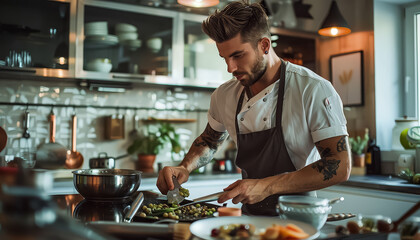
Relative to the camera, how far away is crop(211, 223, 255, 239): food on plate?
1021 millimetres

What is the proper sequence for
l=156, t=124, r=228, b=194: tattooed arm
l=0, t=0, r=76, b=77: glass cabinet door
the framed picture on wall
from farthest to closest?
the framed picture on wall
l=0, t=0, r=76, b=77: glass cabinet door
l=156, t=124, r=228, b=194: tattooed arm

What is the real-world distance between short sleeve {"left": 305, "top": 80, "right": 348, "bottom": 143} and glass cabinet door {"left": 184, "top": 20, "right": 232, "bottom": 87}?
2027mm

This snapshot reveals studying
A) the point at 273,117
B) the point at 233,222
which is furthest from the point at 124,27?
the point at 233,222

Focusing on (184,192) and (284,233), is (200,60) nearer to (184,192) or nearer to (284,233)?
(184,192)

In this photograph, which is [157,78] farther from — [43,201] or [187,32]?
[43,201]

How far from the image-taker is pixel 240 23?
1.84m

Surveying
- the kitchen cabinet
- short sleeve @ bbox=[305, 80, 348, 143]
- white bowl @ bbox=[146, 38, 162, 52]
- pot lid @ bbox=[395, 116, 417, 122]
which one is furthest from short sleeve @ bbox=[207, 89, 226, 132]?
pot lid @ bbox=[395, 116, 417, 122]

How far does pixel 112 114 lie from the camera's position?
377 centimetres

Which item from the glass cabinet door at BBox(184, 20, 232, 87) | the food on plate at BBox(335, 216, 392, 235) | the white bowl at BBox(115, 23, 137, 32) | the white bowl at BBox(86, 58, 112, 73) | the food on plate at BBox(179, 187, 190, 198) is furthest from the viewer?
the glass cabinet door at BBox(184, 20, 232, 87)

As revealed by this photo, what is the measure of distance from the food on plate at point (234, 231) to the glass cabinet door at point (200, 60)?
271 cm

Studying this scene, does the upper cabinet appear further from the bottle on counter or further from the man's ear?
the man's ear

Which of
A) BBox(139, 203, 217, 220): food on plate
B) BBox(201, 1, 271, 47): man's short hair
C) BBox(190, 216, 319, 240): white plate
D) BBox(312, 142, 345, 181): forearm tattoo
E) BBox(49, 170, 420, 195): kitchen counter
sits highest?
BBox(201, 1, 271, 47): man's short hair

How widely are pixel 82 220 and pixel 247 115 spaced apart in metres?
0.91

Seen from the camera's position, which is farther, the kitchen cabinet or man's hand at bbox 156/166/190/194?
the kitchen cabinet
